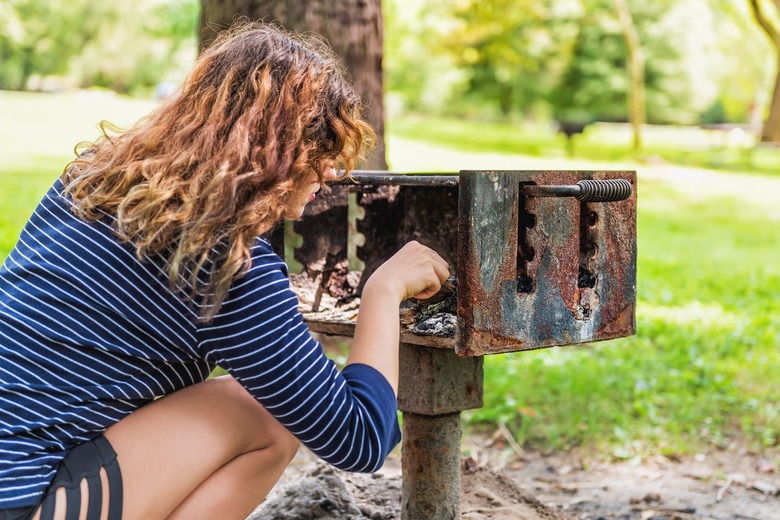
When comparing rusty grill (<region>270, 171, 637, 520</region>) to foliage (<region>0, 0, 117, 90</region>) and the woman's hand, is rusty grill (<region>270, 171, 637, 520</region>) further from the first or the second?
foliage (<region>0, 0, 117, 90</region>)

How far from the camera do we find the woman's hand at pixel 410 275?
189 cm

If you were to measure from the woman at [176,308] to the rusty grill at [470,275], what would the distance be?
1.00ft

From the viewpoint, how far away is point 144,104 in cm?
1873

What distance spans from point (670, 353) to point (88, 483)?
3.72 m

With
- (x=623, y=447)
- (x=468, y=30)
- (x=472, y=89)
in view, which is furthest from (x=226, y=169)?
(x=472, y=89)

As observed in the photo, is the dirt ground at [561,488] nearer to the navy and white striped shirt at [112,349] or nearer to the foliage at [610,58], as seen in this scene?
the navy and white striped shirt at [112,349]

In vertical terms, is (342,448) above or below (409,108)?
below

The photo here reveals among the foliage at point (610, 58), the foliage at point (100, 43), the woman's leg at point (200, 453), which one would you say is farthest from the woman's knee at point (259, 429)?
the foliage at point (100, 43)

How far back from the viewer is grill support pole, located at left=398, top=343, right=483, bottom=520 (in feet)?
7.97

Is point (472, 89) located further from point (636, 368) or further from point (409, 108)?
point (636, 368)

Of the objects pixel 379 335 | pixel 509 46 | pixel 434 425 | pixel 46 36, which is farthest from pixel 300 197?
pixel 46 36

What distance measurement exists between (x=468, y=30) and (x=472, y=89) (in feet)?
27.1

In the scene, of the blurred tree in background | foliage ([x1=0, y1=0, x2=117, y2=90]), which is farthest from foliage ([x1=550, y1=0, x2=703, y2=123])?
foliage ([x1=0, y1=0, x2=117, y2=90])

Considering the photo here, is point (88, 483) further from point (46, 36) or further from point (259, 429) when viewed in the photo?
point (46, 36)
